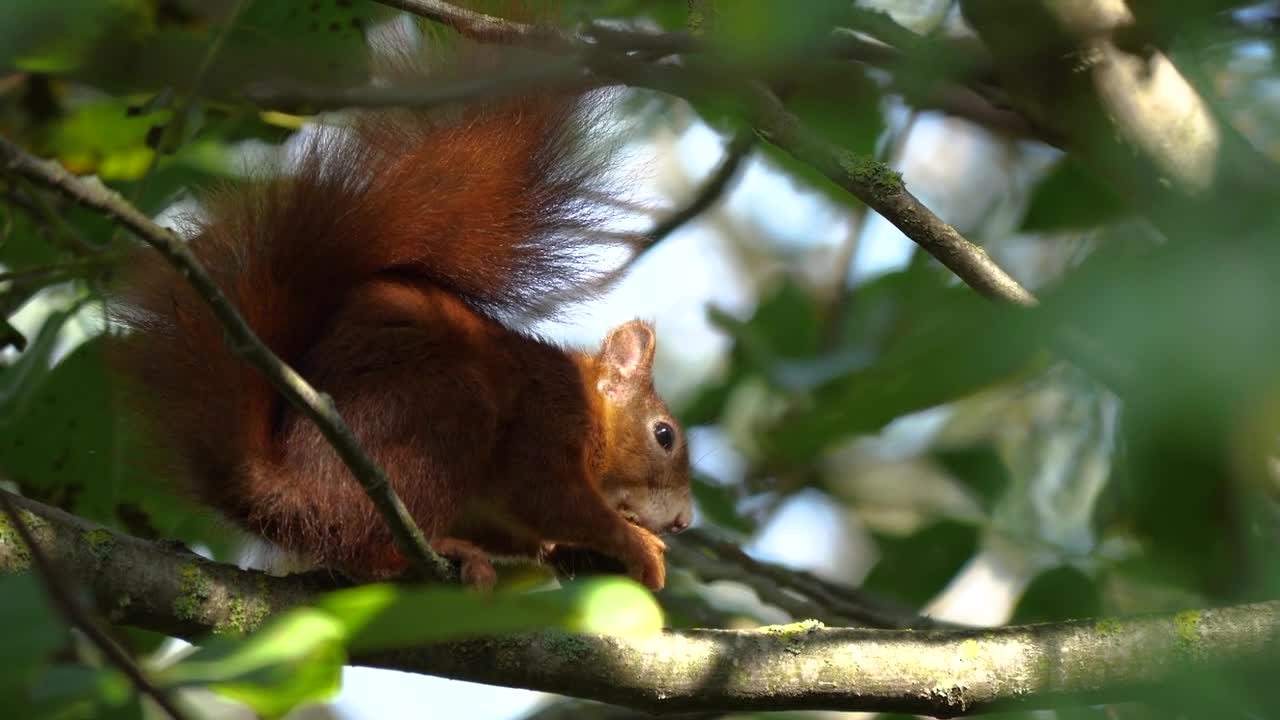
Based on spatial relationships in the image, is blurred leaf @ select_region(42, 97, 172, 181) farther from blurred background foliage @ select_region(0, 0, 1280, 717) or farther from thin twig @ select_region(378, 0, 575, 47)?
thin twig @ select_region(378, 0, 575, 47)

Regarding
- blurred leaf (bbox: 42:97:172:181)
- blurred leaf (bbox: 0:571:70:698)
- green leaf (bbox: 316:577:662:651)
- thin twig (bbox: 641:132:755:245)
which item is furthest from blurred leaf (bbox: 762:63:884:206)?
blurred leaf (bbox: 0:571:70:698)

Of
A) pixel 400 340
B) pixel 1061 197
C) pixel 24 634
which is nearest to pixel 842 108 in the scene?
pixel 1061 197

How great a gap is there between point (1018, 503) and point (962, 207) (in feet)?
11.8

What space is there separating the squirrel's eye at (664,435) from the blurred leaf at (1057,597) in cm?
89

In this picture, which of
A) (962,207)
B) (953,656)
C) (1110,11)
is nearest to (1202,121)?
(1110,11)

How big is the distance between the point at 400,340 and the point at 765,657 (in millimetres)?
795

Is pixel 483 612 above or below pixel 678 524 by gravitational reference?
below

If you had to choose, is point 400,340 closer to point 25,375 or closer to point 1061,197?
point 25,375

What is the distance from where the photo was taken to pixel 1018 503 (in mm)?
2791

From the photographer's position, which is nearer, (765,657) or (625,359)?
(765,657)

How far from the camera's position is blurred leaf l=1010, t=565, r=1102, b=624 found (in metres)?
2.25

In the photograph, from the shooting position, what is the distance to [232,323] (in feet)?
4.00

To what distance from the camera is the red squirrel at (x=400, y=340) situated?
2059 mm

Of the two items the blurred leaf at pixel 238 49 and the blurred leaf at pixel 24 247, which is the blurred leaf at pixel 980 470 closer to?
the blurred leaf at pixel 238 49
